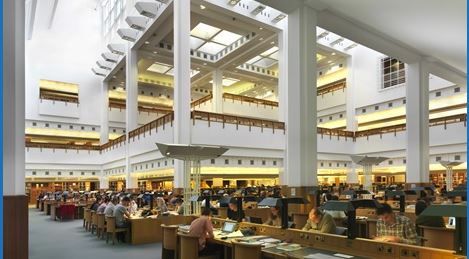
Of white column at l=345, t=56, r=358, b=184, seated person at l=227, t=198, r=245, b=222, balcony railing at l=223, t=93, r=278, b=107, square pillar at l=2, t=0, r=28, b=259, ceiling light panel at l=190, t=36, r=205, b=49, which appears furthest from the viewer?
white column at l=345, t=56, r=358, b=184

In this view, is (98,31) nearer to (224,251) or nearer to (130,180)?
(130,180)

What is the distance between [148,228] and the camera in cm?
1098

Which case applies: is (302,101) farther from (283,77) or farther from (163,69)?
(163,69)

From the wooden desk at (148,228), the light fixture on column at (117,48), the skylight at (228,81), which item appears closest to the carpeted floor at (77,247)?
the wooden desk at (148,228)

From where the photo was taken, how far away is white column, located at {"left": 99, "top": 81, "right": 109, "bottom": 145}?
31.6 m

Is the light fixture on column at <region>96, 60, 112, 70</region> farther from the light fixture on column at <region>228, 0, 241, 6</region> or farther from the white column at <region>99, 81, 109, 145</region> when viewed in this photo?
the light fixture on column at <region>228, 0, 241, 6</region>

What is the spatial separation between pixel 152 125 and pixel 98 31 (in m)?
16.9

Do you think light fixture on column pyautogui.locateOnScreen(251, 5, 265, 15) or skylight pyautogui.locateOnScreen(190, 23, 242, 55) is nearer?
light fixture on column pyautogui.locateOnScreen(251, 5, 265, 15)

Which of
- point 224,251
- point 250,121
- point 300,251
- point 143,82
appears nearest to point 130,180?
point 250,121

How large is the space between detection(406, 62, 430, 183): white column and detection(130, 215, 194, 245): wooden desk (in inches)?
414

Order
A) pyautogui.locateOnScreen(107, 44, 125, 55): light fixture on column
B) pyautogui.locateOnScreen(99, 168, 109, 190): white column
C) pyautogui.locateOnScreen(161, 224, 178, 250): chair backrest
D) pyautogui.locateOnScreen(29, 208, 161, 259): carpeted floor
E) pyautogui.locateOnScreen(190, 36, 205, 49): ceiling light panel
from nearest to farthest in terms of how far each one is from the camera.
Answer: pyautogui.locateOnScreen(161, 224, 178, 250): chair backrest < pyautogui.locateOnScreen(29, 208, 161, 259): carpeted floor < pyautogui.locateOnScreen(190, 36, 205, 49): ceiling light panel < pyautogui.locateOnScreen(107, 44, 125, 55): light fixture on column < pyautogui.locateOnScreen(99, 168, 109, 190): white column

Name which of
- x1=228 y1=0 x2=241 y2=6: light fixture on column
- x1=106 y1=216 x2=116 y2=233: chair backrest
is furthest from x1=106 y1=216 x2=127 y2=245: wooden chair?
x1=228 y1=0 x2=241 y2=6: light fixture on column

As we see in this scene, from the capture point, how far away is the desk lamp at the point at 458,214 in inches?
163

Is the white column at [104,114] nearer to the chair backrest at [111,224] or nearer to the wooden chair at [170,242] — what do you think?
the chair backrest at [111,224]
